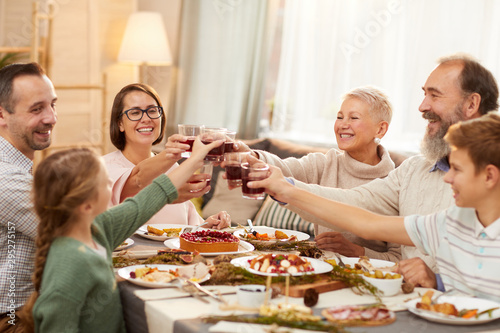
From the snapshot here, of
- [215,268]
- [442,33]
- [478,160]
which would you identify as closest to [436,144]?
[478,160]

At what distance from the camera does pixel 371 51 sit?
4.52 m

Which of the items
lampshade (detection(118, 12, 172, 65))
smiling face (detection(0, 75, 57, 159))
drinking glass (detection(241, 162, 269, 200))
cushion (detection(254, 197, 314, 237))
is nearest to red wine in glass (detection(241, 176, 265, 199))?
drinking glass (detection(241, 162, 269, 200))

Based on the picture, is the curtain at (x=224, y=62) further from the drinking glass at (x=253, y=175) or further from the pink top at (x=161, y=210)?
the drinking glass at (x=253, y=175)

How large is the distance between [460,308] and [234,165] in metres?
0.93

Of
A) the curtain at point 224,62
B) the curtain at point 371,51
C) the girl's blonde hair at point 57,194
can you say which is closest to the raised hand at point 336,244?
the girl's blonde hair at point 57,194

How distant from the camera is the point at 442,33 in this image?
13.3 ft

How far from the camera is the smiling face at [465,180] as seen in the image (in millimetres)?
1752

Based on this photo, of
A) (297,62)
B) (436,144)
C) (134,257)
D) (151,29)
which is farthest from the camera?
(151,29)

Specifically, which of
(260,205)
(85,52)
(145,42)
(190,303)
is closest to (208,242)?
(190,303)

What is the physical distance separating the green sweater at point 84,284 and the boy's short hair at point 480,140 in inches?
40.1

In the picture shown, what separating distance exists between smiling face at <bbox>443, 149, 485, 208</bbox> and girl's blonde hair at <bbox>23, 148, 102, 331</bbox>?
1.05 metres

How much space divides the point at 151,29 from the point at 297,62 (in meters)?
1.66

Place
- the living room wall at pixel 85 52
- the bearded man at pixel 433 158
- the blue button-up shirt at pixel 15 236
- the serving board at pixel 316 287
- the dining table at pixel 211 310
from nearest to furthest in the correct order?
1. the dining table at pixel 211 310
2. the serving board at pixel 316 287
3. the blue button-up shirt at pixel 15 236
4. the bearded man at pixel 433 158
5. the living room wall at pixel 85 52

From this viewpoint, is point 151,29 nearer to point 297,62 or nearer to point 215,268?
point 297,62
